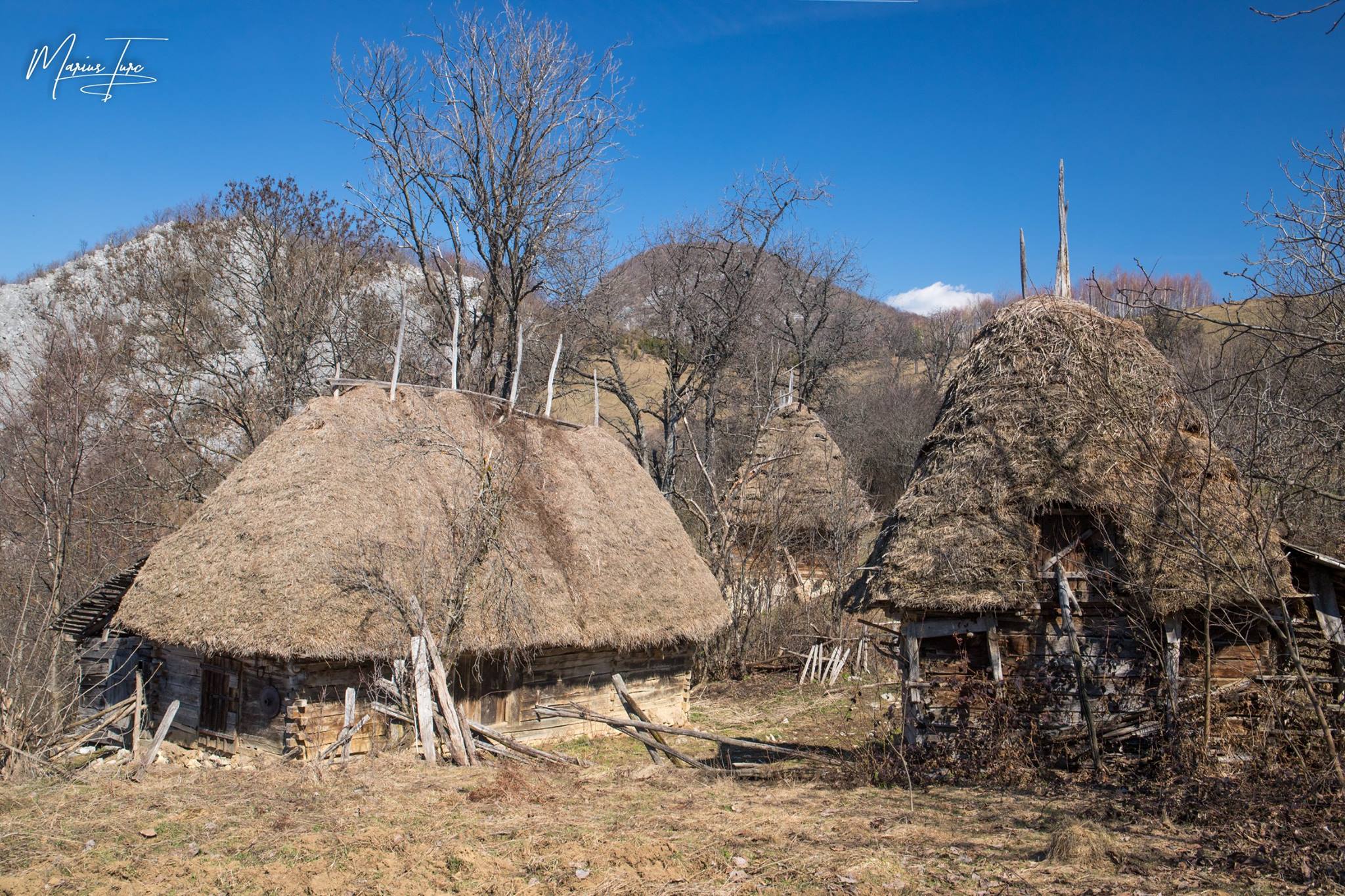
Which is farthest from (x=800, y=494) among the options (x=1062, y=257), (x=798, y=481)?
(x=1062, y=257)

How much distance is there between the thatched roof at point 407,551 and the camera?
35.8 ft

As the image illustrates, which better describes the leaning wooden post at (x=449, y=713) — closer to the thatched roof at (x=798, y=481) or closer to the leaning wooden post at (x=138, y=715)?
the leaning wooden post at (x=138, y=715)

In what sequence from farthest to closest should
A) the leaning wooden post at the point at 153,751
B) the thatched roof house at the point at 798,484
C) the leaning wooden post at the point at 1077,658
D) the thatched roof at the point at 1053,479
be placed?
the thatched roof house at the point at 798,484
the leaning wooden post at the point at 153,751
the thatched roof at the point at 1053,479
the leaning wooden post at the point at 1077,658

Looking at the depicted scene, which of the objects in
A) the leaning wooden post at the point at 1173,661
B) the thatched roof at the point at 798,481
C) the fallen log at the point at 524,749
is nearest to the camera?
the leaning wooden post at the point at 1173,661

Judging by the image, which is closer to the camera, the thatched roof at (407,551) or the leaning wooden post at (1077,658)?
the leaning wooden post at (1077,658)

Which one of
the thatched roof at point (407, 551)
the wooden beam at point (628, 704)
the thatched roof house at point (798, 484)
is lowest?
the wooden beam at point (628, 704)

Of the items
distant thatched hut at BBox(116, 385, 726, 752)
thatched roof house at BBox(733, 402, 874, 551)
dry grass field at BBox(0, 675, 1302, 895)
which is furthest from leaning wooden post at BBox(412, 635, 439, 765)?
thatched roof house at BBox(733, 402, 874, 551)

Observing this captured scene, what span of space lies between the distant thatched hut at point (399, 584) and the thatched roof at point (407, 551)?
0.03 metres

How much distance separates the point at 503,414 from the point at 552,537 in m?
3.20

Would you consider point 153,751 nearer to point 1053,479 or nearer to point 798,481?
point 1053,479

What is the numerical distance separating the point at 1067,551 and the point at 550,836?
6.13m

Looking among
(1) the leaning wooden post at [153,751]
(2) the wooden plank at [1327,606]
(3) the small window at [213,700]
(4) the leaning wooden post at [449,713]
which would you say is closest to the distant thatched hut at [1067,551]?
(2) the wooden plank at [1327,606]

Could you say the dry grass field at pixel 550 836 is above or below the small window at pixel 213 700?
below

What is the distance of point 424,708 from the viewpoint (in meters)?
9.64
